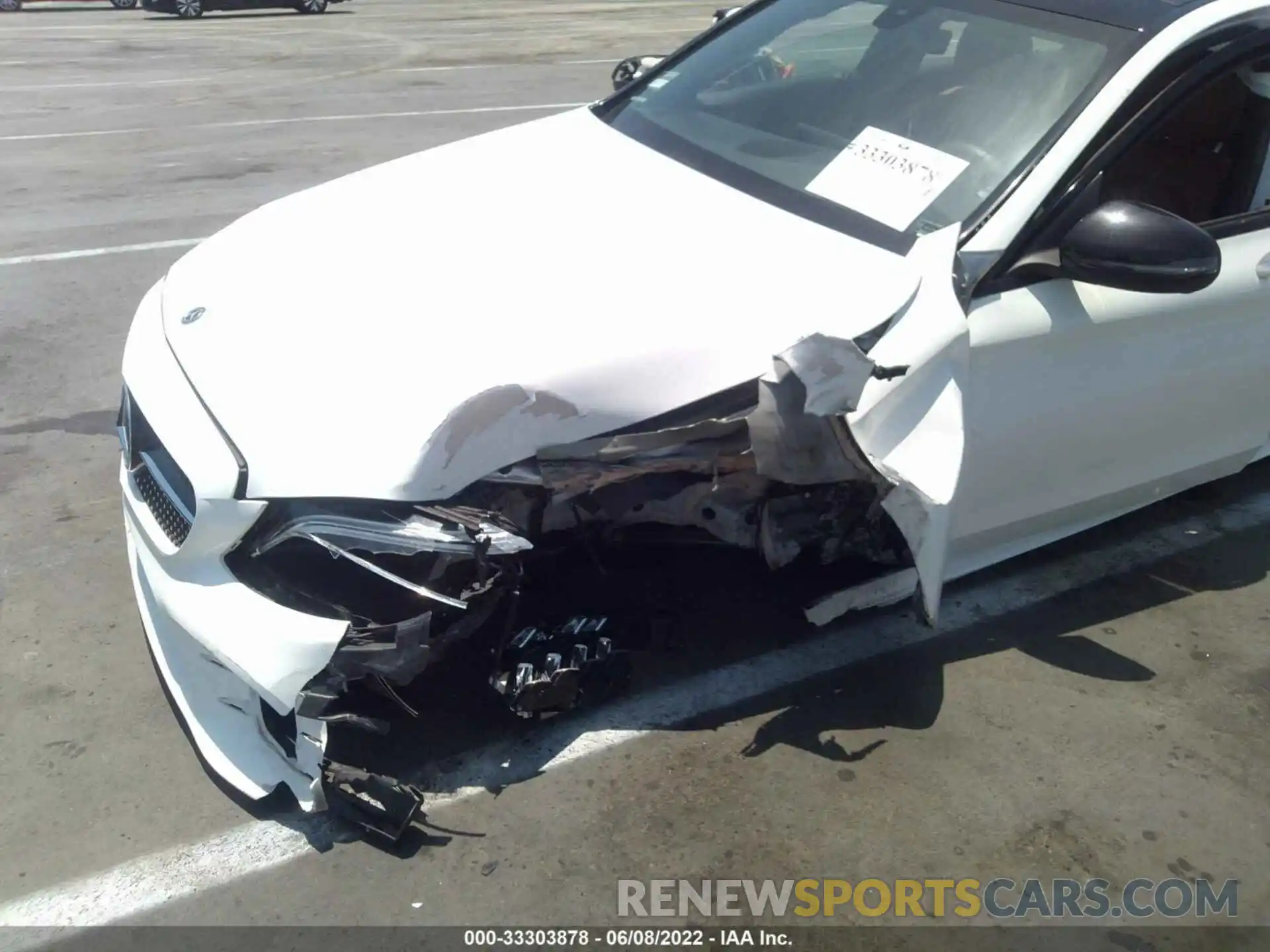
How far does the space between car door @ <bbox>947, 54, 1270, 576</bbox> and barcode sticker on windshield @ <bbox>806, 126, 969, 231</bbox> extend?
14.9 inches

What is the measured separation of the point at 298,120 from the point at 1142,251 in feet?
29.3

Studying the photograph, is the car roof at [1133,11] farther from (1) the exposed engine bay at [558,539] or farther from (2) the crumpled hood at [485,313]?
(1) the exposed engine bay at [558,539]

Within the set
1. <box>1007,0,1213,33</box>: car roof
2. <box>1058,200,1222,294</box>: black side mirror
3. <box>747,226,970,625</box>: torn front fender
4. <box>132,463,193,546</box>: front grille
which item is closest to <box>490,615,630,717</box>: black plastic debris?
<box>747,226,970,625</box>: torn front fender

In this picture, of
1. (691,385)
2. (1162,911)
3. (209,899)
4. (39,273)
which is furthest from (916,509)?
(39,273)

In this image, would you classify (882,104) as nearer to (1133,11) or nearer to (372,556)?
(1133,11)

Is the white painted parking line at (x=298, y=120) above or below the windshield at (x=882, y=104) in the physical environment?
below

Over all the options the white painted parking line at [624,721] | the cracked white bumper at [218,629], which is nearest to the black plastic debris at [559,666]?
the white painted parking line at [624,721]

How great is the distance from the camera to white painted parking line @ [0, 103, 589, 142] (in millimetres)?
9711

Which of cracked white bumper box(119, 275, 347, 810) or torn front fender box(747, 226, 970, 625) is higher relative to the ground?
torn front fender box(747, 226, 970, 625)

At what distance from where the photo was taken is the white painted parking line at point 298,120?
971cm

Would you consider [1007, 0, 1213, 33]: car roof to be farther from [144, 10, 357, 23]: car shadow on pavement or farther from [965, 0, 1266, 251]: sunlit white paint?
[144, 10, 357, 23]: car shadow on pavement

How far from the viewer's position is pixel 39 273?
631 centimetres

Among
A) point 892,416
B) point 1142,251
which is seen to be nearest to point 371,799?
point 892,416

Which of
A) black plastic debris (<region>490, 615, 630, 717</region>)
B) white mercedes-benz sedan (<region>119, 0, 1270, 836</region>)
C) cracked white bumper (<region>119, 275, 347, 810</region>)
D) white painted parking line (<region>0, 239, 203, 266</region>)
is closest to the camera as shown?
cracked white bumper (<region>119, 275, 347, 810</region>)
